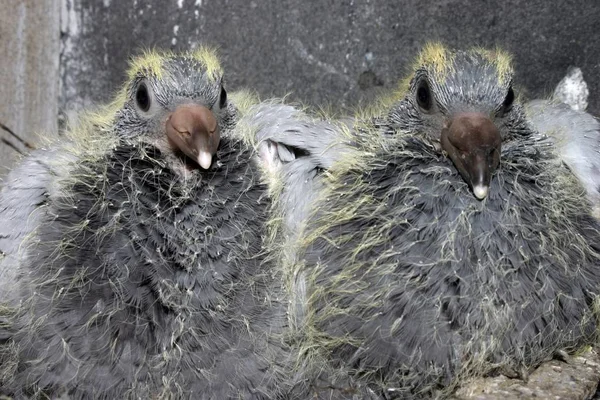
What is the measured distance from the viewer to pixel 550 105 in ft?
8.16

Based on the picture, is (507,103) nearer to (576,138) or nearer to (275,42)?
(576,138)

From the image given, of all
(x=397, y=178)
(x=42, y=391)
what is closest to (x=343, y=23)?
(x=397, y=178)

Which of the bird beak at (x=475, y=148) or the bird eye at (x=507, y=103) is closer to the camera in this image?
the bird beak at (x=475, y=148)

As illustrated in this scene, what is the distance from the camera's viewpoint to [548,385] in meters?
1.99

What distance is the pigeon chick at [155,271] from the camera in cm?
200

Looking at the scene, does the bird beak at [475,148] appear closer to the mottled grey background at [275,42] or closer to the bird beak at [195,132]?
the bird beak at [195,132]

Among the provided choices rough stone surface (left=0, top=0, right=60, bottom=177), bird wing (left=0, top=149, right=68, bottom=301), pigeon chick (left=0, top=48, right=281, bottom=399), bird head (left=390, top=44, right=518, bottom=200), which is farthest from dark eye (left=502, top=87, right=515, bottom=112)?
rough stone surface (left=0, top=0, right=60, bottom=177)

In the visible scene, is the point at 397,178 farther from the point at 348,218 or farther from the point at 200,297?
the point at 200,297

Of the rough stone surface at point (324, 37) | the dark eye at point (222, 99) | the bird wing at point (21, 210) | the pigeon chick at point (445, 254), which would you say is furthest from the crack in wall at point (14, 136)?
the pigeon chick at point (445, 254)

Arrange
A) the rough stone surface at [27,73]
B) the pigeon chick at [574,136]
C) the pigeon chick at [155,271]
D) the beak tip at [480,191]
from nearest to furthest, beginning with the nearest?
1. the beak tip at [480,191]
2. the pigeon chick at [155,271]
3. the pigeon chick at [574,136]
4. the rough stone surface at [27,73]

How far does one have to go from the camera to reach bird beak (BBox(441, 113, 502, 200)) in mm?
1896

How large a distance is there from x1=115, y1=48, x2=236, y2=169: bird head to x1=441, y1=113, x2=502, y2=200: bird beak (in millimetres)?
605

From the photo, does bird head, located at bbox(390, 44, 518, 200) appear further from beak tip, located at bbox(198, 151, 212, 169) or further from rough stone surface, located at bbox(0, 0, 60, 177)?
rough stone surface, located at bbox(0, 0, 60, 177)

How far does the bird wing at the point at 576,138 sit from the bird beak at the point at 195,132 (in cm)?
94
